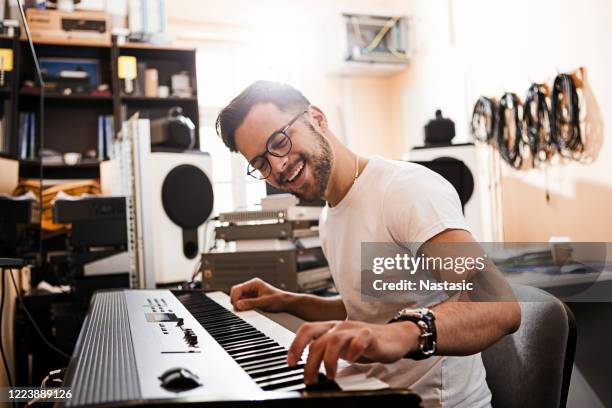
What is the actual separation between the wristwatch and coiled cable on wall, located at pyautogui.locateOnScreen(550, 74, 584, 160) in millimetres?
2962

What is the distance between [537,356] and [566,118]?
277 centimetres

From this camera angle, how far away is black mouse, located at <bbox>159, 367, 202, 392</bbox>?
0.61 m

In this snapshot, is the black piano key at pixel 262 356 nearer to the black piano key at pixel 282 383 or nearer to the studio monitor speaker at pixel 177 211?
the black piano key at pixel 282 383

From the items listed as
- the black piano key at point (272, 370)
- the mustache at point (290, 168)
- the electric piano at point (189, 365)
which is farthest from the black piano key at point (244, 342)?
the mustache at point (290, 168)

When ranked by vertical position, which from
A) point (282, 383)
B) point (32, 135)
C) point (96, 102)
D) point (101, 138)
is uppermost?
point (96, 102)

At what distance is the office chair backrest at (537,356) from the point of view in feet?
3.39

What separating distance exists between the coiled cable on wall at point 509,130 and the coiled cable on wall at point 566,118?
14.0 inches

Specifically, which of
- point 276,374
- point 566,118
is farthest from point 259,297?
point 566,118

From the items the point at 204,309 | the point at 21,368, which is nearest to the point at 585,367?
the point at 204,309

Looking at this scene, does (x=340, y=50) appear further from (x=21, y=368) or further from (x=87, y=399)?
(x=87, y=399)

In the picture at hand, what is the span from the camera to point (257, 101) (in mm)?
1236

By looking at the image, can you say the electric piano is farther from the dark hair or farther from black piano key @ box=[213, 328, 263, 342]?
the dark hair

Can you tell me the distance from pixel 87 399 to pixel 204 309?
2.26ft
